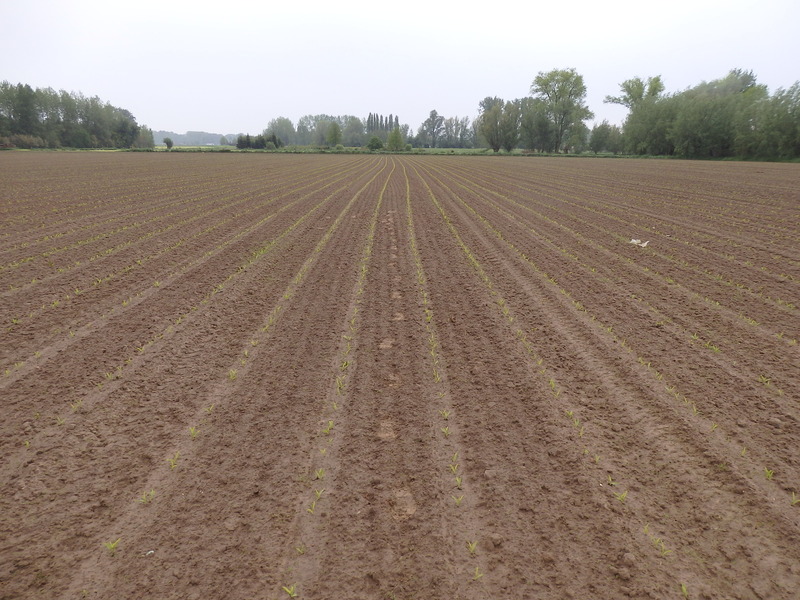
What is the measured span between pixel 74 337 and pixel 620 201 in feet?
66.2

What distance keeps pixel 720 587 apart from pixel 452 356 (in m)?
3.35

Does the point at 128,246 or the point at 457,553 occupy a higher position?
the point at 128,246

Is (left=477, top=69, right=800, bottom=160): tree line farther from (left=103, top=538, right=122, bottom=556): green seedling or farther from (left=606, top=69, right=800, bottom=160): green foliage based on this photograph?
(left=103, top=538, right=122, bottom=556): green seedling

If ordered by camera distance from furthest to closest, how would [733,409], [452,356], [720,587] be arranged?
1. [452,356]
2. [733,409]
3. [720,587]

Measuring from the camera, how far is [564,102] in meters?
86.6

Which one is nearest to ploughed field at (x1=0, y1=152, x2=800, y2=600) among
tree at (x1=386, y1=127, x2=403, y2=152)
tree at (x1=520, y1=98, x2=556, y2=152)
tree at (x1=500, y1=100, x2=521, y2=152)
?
tree at (x1=520, y1=98, x2=556, y2=152)

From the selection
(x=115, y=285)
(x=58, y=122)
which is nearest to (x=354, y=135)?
(x=58, y=122)

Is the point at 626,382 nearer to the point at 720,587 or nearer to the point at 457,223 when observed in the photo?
the point at 720,587

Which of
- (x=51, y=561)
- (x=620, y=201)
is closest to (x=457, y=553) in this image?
(x=51, y=561)

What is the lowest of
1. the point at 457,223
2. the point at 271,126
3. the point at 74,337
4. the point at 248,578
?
the point at 248,578

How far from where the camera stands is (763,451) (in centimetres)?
370

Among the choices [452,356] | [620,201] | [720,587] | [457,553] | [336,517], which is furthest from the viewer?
[620,201]

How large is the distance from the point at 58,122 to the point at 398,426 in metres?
124

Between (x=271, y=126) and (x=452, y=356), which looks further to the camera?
(x=271, y=126)
